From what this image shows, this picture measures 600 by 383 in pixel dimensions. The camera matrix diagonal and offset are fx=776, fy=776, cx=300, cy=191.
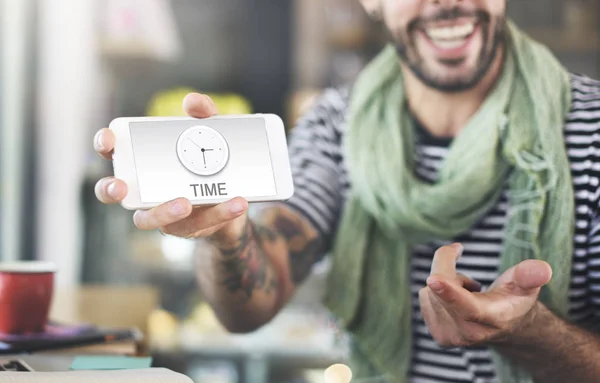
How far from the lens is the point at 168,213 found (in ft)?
1.94

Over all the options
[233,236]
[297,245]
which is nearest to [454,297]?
[233,236]

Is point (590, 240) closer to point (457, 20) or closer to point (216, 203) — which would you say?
point (457, 20)

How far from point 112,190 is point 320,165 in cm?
41

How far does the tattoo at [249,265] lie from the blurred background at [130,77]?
103 cm

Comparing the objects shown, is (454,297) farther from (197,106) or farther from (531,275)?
(197,106)

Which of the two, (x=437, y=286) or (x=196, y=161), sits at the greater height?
(x=196, y=161)

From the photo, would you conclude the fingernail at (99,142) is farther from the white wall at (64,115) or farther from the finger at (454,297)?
the white wall at (64,115)

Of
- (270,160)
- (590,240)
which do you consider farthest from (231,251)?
(590,240)

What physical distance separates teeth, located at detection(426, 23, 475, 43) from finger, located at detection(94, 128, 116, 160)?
406mm

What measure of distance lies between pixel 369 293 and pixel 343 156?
6.9 inches

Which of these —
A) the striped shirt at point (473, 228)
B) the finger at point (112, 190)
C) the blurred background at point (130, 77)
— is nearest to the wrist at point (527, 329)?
the striped shirt at point (473, 228)

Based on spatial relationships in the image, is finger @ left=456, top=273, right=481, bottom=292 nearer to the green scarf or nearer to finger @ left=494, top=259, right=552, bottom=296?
finger @ left=494, top=259, right=552, bottom=296

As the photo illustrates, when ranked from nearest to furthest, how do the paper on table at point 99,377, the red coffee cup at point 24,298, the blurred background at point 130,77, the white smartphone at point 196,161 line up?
the paper on table at point 99,377 < the white smartphone at point 196,161 < the red coffee cup at point 24,298 < the blurred background at point 130,77

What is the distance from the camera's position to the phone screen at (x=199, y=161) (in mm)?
622
